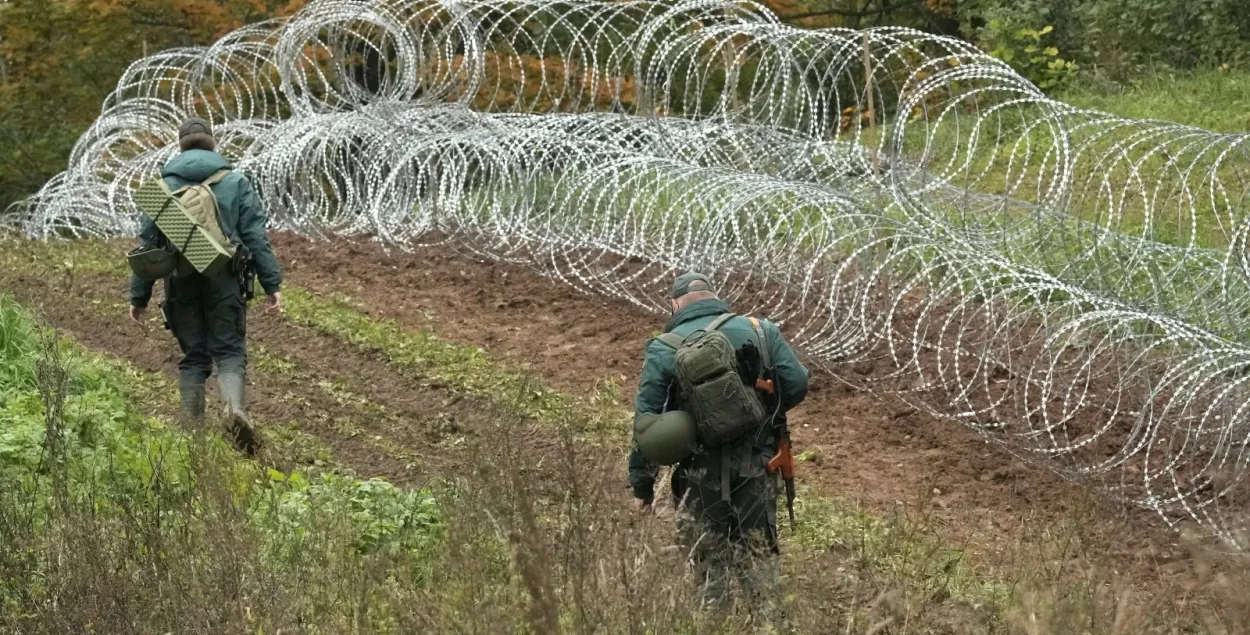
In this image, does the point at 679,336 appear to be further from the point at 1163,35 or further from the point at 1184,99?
the point at 1163,35

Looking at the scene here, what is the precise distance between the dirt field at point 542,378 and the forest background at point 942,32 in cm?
692

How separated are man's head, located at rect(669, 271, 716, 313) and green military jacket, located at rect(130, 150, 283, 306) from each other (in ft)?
10.1

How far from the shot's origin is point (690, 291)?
19.7 feet

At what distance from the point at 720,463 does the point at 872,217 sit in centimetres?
417

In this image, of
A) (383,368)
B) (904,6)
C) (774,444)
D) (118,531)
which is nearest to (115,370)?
(383,368)

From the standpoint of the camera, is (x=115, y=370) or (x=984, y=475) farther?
(x=115, y=370)

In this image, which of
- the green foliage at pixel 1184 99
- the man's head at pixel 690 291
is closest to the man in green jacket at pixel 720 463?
the man's head at pixel 690 291

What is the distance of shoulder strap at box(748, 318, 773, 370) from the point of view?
5.91 meters

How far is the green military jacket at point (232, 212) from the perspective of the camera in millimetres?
8391

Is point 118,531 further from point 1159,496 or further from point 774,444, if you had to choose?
point 1159,496

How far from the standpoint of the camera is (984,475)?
849 cm

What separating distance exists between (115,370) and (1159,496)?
6404 mm

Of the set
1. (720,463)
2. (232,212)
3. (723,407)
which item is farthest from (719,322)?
(232,212)

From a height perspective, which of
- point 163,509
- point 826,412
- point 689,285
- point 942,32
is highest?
point 689,285
